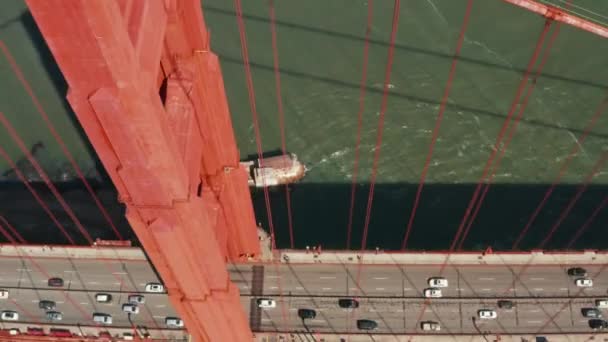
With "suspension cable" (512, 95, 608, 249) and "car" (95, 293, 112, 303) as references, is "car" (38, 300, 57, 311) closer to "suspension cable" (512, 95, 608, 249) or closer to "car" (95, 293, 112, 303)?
"car" (95, 293, 112, 303)

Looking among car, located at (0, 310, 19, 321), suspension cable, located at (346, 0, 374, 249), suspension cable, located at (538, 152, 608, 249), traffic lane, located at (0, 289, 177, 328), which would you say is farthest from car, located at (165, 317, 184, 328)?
suspension cable, located at (538, 152, 608, 249)

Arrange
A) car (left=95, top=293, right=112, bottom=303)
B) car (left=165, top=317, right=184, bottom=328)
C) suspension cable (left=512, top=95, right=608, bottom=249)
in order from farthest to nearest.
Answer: suspension cable (left=512, top=95, right=608, bottom=249) < car (left=95, top=293, right=112, bottom=303) < car (left=165, top=317, right=184, bottom=328)

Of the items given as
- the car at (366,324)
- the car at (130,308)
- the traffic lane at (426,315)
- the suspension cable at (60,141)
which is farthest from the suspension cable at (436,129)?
the suspension cable at (60,141)

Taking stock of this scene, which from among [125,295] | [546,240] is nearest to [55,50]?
[125,295]

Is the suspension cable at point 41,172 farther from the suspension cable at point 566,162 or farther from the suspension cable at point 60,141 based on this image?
the suspension cable at point 566,162

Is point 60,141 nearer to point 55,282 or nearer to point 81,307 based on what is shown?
point 55,282

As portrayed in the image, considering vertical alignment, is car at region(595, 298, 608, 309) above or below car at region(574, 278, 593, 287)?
below

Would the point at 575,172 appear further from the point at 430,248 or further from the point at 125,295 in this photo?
the point at 125,295
